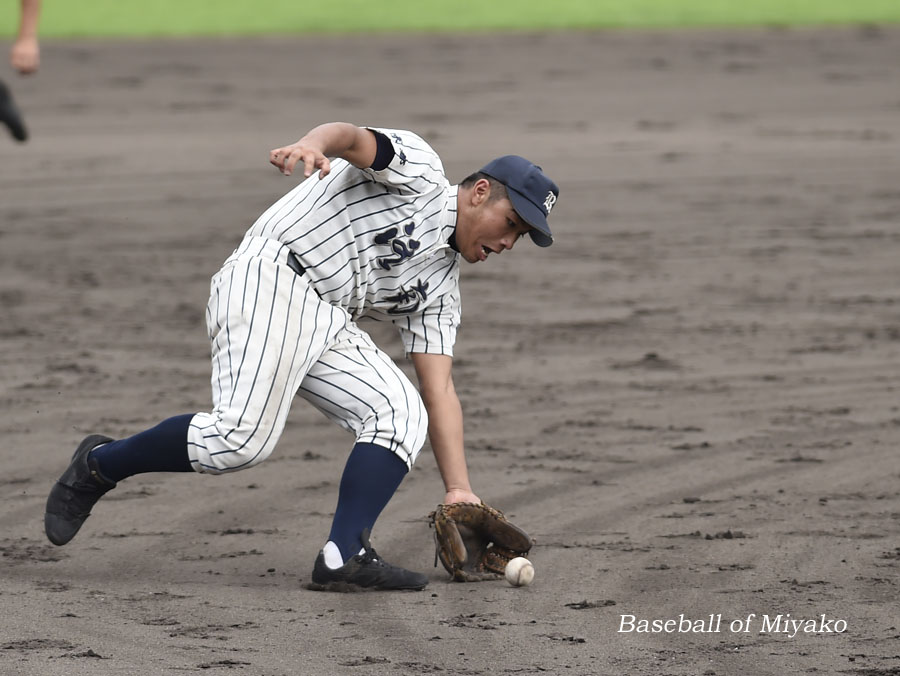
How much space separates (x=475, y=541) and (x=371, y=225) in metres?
1.04

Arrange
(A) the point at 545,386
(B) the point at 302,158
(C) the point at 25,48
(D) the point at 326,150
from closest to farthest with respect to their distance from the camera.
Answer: (B) the point at 302,158, (D) the point at 326,150, (C) the point at 25,48, (A) the point at 545,386

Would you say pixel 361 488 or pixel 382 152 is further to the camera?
pixel 361 488

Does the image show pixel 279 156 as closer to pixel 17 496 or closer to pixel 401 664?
pixel 401 664

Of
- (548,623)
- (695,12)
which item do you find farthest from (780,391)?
(695,12)

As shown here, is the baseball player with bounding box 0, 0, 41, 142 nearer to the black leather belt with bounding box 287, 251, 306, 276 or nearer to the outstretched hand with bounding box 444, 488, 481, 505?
the black leather belt with bounding box 287, 251, 306, 276

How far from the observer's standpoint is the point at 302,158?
3.97 metres

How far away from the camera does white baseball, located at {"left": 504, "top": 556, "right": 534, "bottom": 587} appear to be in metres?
4.55

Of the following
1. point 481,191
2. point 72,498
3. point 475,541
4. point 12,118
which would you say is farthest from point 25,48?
point 475,541

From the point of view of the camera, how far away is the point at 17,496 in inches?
215

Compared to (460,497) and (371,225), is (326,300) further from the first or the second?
(460,497)

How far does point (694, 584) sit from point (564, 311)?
429 centimetres

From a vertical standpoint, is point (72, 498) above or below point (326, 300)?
below

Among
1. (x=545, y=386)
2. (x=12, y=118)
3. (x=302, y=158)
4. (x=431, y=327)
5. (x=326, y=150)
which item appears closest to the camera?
(x=302, y=158)

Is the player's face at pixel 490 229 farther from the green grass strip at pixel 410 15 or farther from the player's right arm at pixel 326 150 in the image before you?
the green grass strip at pixel 410 15
